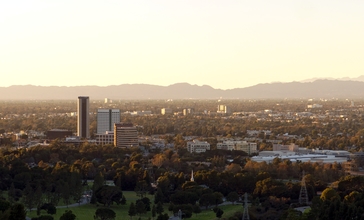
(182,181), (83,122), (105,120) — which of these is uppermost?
(83,122)

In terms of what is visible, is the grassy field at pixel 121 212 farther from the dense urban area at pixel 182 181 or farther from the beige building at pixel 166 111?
the beige building at pixel 166 111

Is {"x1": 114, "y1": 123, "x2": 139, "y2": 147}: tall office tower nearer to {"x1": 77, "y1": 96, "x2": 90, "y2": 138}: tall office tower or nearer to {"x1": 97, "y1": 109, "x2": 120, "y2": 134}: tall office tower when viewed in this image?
{"x1": 77, "y1": 96, "x2": 90, "y2": 138}: tall office tower

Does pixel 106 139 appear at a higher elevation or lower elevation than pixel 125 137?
lower

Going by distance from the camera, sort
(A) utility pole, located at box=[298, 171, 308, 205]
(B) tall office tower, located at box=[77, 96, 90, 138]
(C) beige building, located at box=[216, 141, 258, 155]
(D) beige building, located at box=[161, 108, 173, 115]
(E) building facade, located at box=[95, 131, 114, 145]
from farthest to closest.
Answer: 1. (D) beige building, located at box=[161, 108, 173, 115]
2. (B) tall office tower, located at box=[77, 96, 90, 138]
3. (E) building facade, located at box=[95, 131, 114, 145]
4. (C) beige building, located at box=[216, 141, 258, 155]
5. (A) utility pole, located at box=[298, 171, 308, 205]

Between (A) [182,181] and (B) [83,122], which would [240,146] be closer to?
(B) [83,122]

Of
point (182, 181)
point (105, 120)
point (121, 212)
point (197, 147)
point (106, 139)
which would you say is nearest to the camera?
point (121, 212)

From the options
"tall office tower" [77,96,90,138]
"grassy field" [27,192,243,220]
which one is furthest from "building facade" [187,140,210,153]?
"grassy field" [27,192,243,220]

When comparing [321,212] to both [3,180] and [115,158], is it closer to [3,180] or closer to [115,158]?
[3,180]

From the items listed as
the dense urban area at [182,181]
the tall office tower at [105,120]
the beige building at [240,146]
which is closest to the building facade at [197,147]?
the dense urban area at [182,181]

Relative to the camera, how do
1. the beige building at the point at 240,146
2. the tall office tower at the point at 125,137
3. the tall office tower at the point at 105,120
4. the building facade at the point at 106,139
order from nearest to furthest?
the beige building at the point at 240,146 < the tall office tower at the point at 125,137 < the building facade at the point at 106,139 < the tall office tower at the point at 105,120

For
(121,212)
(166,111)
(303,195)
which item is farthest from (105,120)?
(121,212)

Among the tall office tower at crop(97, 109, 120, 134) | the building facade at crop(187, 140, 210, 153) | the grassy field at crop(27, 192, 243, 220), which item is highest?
the tall office tower at crop(97, 109, 120, 134)
